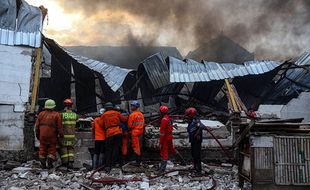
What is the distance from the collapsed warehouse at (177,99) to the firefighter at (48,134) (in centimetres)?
46

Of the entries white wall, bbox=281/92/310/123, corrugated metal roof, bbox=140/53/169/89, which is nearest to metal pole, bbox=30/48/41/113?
corrugated metal roof, bbox=140/53/169/89

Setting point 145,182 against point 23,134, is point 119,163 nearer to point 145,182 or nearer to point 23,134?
point 145,182

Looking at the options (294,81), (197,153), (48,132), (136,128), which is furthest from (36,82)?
(294,81)

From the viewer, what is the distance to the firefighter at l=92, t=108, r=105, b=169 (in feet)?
25.6

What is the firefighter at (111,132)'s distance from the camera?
7.61m

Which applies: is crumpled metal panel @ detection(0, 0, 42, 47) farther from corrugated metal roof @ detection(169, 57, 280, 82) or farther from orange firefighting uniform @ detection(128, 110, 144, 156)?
corrugated metal roof @ detection(169, 57, 280, 82)

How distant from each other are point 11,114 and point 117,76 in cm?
287

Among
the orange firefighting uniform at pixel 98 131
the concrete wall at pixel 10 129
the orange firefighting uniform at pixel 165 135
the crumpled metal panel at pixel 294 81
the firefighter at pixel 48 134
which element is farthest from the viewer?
the crumpled metal panel at pixel 294 81

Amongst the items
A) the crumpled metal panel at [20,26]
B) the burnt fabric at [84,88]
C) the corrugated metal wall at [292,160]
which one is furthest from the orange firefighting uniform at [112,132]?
the corrugated metal wall at [292,160]

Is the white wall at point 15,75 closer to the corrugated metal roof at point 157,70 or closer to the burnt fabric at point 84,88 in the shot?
the burnt fabric at point 84,88

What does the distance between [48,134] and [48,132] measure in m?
0.04

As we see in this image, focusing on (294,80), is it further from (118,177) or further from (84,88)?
(118,177)

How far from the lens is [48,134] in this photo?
7508 millimetres

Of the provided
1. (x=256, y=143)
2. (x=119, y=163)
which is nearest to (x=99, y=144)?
(x=119, y=163)
